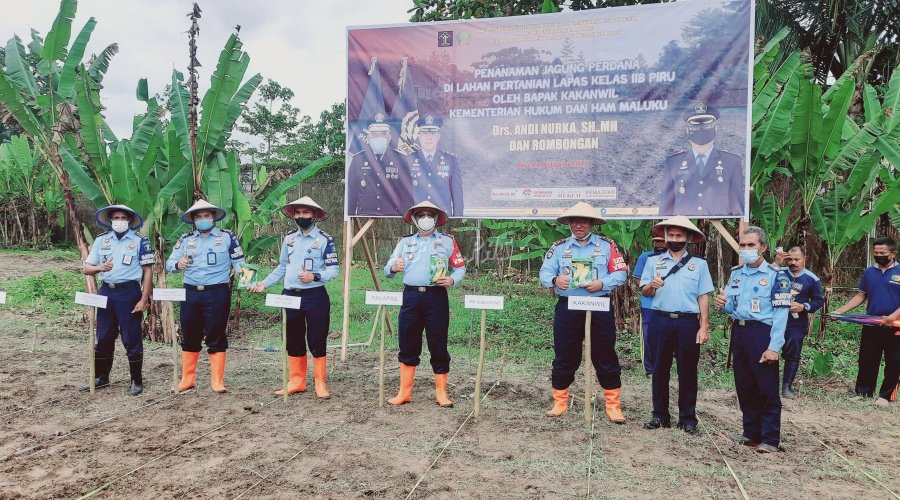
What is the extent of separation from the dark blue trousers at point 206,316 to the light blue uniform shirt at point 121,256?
47 cm

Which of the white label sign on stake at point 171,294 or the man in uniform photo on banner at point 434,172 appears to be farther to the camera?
the man in uniform photo on banner at point 434,172

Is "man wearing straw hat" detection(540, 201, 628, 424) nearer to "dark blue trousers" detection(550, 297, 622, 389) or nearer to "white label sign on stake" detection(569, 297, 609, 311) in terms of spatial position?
"dark blue trousers" detection(550, 297, 622, 389)

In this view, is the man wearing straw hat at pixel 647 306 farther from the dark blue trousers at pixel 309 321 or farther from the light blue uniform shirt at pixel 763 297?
the dark blue trousers at pixel 309 321

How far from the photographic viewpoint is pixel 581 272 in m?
4.77

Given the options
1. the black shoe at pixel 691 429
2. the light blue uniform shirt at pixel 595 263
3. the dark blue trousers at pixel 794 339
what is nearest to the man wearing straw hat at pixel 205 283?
the light blue uniform shirt at pixel 595 263

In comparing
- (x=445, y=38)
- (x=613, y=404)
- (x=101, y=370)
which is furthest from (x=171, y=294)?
(x=613, y=404)

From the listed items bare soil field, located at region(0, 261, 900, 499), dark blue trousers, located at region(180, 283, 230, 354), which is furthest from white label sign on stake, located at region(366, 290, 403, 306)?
dark blue trousers, located at region(180, 283, 230, 354)

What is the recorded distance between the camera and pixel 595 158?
6.00 meters

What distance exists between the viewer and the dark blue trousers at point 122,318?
17.4ft

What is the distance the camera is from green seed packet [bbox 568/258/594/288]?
4758mm

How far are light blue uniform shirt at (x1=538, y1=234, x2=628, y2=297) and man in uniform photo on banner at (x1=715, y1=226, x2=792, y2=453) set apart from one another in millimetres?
803

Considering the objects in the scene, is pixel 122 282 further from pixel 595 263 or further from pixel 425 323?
pixel 595 263

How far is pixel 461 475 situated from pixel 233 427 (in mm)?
1908

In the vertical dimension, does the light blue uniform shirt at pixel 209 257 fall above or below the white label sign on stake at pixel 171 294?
above
